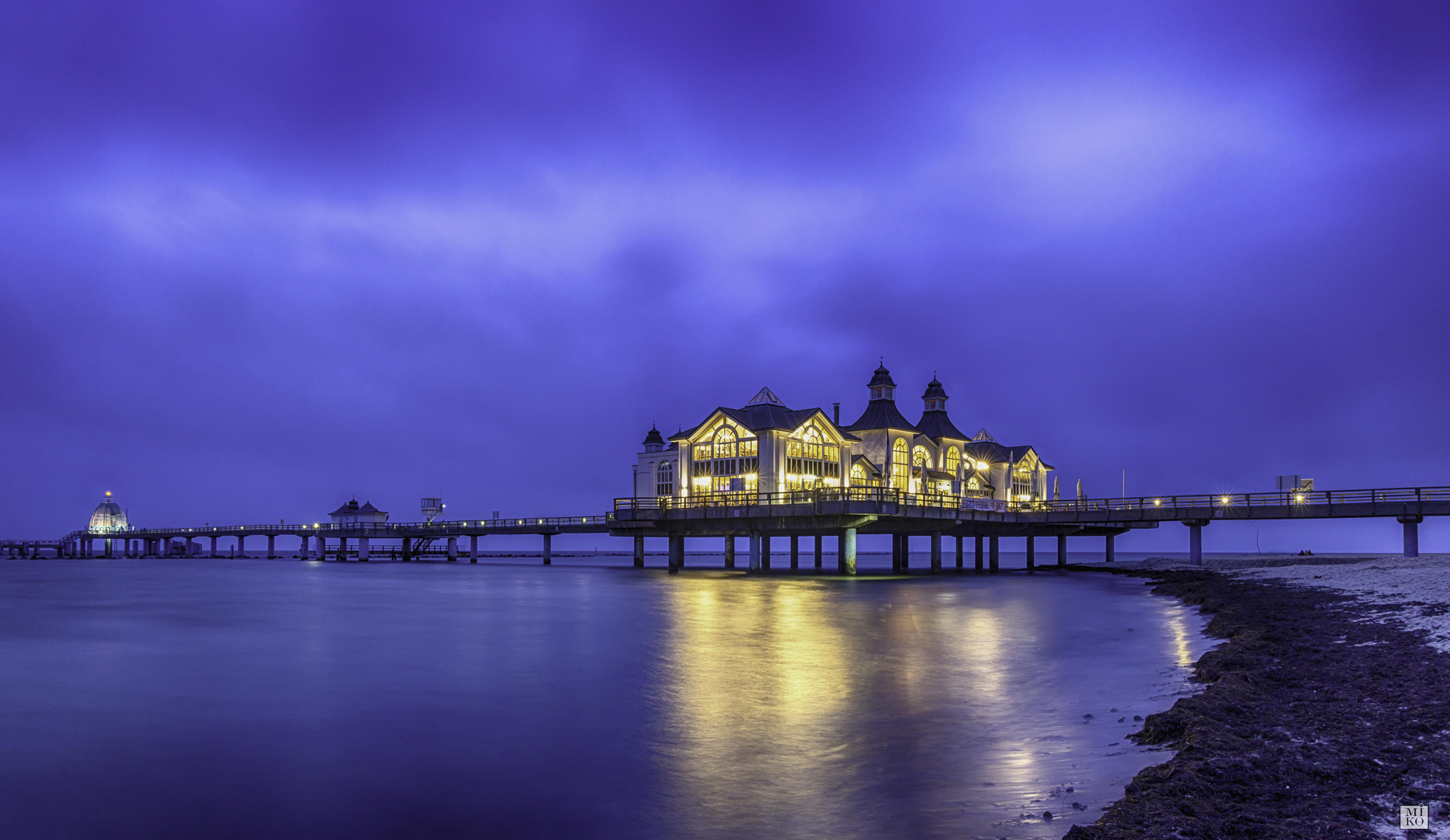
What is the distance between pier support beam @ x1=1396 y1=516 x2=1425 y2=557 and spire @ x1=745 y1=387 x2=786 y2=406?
1467 inches

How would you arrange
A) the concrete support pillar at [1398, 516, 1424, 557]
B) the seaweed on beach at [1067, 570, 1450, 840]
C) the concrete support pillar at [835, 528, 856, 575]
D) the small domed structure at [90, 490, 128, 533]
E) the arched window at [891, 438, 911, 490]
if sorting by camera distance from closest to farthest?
the seaweed on beach at [1067, 570, 1450, 840] < the concrete support pillar at [1398, 516, 1424, 557] < the concrete support pillar at [835, 528, 856, 575] < the arched window at [891, 438, 911, 490] < the small domed structure at [90, 490, 128, 533]

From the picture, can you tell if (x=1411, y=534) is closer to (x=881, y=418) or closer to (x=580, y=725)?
(x=881, y=418)

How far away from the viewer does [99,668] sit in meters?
18.2

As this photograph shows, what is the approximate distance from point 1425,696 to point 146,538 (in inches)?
6691

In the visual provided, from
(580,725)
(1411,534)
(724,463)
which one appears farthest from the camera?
(724,463)

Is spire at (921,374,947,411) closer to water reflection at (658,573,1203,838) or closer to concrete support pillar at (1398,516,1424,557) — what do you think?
concrete support pillar at (1398,516,1424,557)

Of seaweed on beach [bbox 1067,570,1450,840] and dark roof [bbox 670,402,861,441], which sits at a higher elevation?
dark roof [bbox 670,402,861,441]

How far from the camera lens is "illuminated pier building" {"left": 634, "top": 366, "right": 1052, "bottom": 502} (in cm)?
6328

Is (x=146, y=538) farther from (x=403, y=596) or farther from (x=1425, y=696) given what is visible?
(x=1425, y=696)

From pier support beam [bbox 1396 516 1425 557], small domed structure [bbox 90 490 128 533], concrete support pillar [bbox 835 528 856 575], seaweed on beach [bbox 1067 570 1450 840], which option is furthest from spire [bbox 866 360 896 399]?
small domed structure [bbox 90 490 128 533]

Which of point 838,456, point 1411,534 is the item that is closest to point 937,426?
point 838,456

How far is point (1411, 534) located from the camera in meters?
47.7

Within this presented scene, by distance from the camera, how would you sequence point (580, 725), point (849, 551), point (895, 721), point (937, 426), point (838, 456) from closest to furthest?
point (895, 721), point (580, 725), point (849, 551), point (838, 456), point (937, 426)

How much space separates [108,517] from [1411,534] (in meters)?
192
